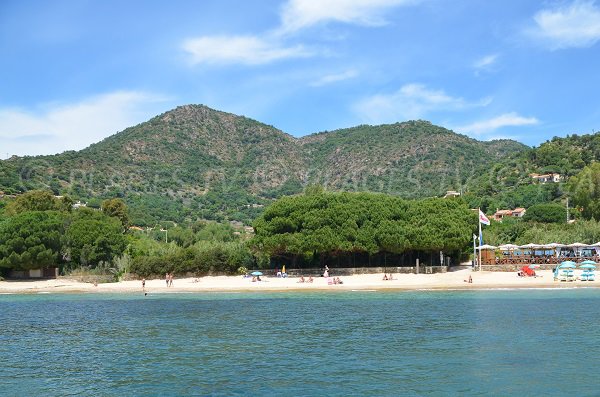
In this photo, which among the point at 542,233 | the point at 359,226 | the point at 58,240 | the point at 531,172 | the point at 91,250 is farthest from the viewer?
the point at 531,172

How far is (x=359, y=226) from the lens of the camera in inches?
2331

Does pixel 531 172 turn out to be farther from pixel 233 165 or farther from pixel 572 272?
pixel 233 165

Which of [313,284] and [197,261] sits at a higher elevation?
[197,261]

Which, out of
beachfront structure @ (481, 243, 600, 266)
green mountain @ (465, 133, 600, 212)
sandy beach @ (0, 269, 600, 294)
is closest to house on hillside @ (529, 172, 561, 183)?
green mountain @ (465, 133, 600, 212)

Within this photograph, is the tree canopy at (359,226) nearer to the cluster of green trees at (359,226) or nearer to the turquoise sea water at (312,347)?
the cluster of green trees at (359,226)

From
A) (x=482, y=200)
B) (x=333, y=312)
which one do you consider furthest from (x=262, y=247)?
(x=482, y=200)

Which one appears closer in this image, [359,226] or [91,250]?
[359,226]

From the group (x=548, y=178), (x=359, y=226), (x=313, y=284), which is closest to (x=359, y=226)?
(x=359, y=226)

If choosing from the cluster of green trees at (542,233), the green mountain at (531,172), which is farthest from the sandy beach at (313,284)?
the green mountain at (531,172)

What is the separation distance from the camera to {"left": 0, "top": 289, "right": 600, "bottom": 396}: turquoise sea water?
19.2m

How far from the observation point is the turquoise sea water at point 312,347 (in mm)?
19234

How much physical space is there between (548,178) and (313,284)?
76.2 meters

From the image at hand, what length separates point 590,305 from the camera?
36.9 m

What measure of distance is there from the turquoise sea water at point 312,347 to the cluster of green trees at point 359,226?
45.9 ft
